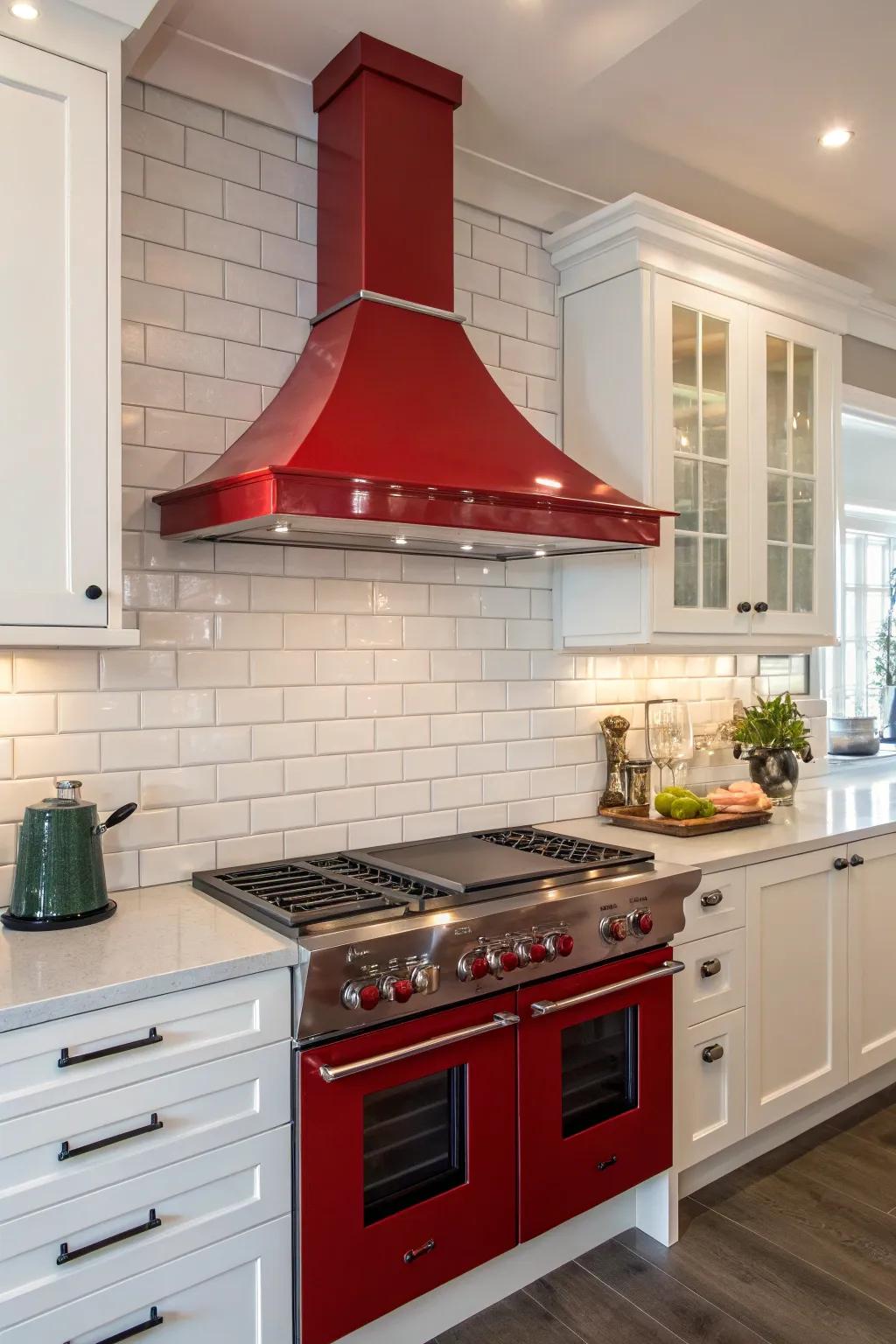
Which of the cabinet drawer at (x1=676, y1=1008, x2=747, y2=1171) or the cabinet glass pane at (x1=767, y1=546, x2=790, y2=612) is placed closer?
A: the cabinet drawer at (x1=676, y1=1008, x2=747, y2=1171)

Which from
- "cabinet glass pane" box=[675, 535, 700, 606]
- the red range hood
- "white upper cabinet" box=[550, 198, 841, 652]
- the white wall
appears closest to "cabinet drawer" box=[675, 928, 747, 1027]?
the white wall

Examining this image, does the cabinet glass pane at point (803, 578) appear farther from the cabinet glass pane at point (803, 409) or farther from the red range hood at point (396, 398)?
the red range hood at point (396, 398)

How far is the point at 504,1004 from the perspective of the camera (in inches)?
80.0

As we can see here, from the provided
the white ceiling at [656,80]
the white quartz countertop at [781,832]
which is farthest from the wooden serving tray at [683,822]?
the white ceiling at [656,80]

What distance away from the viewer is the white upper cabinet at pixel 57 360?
67.9 inches

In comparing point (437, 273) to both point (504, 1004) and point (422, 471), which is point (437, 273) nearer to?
point (422, 471)

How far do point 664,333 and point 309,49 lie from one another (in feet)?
3.82

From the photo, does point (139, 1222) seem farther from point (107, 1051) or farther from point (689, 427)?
point (689, 427)

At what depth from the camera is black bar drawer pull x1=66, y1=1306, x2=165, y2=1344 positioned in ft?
5.12

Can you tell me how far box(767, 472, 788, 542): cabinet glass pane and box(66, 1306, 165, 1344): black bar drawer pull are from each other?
2578mm

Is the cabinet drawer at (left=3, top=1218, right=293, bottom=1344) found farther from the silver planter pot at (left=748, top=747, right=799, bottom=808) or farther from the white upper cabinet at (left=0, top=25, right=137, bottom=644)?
the silver planter pot at (left=748, top=747, right=799, bottom=808)

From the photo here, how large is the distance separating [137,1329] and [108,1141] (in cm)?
33

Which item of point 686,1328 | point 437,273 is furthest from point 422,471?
point 686,1328

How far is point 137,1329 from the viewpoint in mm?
1588
